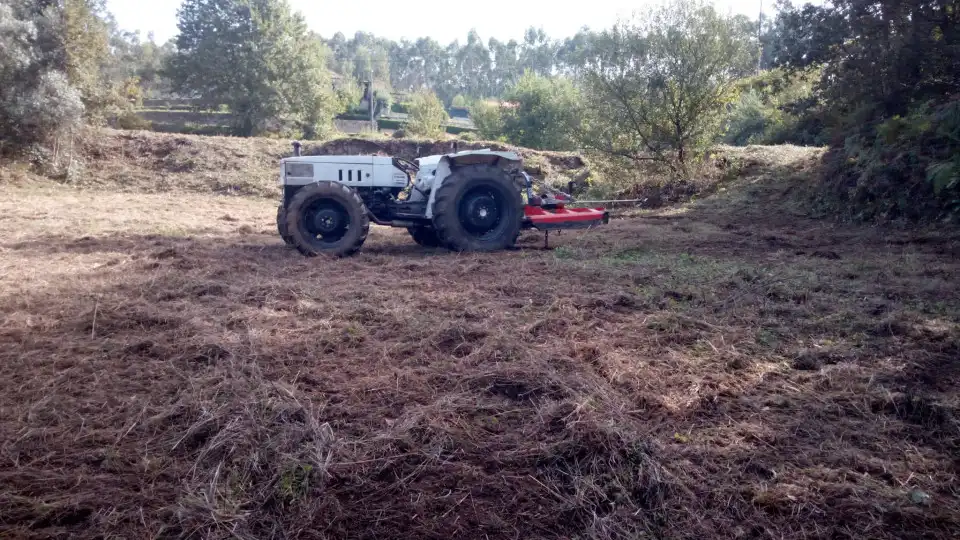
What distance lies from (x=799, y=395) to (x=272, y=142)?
20.0 meters

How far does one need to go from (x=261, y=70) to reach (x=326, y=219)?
28.6m

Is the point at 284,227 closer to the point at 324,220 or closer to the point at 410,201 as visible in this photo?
the point at 324,220

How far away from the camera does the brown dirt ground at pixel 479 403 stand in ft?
8.77

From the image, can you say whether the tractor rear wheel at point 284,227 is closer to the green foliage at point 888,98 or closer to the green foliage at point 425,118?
the green foliage at point 888,98

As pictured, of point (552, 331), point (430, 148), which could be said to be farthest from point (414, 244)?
point (430, 148)

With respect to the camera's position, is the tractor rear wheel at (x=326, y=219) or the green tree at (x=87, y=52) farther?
the green tree at (x=87, y=52)

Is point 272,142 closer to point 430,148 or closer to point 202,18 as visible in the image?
point 430,148

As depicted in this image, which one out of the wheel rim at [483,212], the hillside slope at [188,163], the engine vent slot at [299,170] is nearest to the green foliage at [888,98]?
the wheel rim at [483,212]

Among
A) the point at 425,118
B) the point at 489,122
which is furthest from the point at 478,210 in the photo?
the point at 489,122

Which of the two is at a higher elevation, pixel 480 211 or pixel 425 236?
pixel 480 211

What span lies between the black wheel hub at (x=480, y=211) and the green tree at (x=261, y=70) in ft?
89.5

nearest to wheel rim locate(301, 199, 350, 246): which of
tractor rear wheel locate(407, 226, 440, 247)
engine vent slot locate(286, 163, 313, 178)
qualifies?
engine vent slot locate(286, 163, 313, 178)

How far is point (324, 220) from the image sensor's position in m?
8.06

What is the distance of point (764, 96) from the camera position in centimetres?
1473
